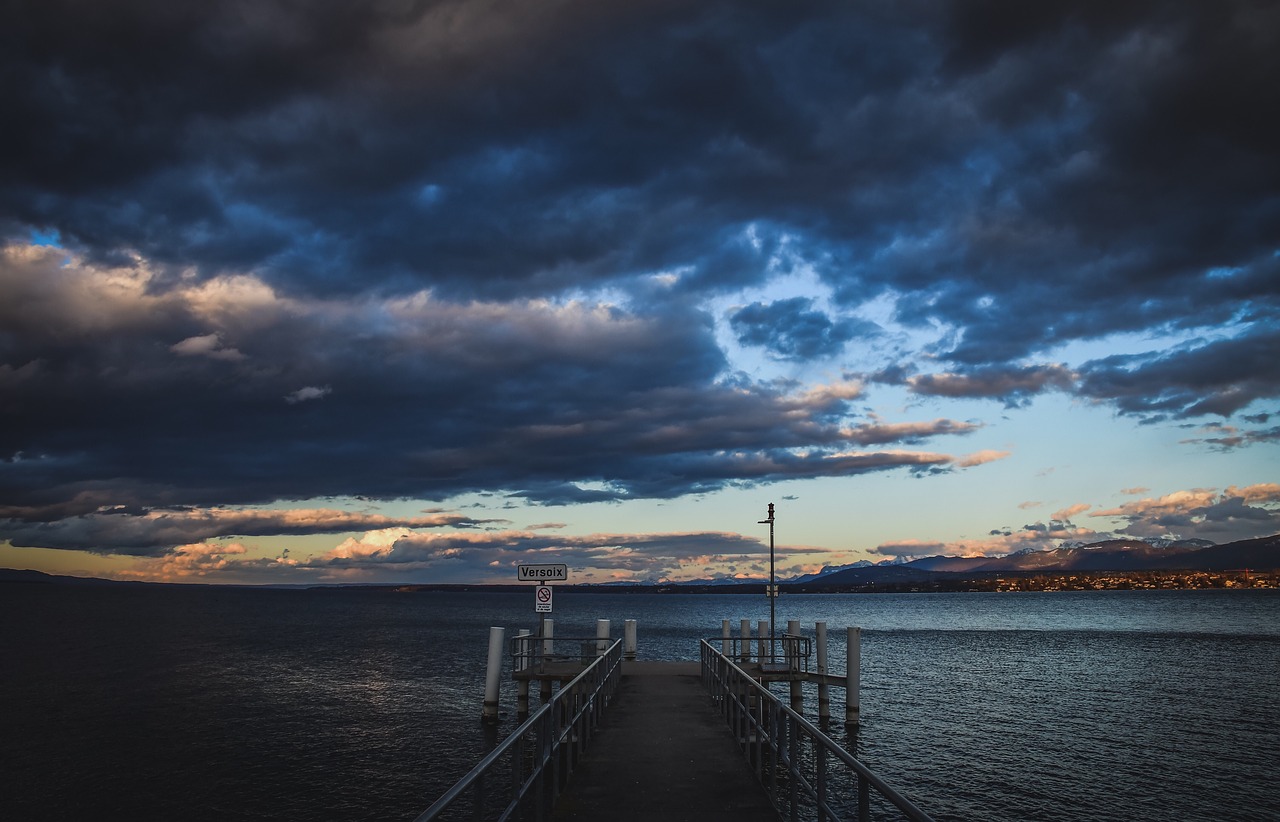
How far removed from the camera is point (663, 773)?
11.5 metres

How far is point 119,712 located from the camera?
33531 mm

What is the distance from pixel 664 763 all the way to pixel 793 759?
2639 millimetres

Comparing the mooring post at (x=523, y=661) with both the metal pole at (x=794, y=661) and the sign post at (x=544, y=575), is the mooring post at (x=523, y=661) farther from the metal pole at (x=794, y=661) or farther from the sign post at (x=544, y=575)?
the metal pole at (x=794, y=661)

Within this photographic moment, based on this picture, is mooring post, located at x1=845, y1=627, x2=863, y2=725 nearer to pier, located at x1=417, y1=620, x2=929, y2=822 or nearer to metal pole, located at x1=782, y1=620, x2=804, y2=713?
metal pole, located at x1=782, y1=620, x2=804, y2=713

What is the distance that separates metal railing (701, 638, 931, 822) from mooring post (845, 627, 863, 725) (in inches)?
74.8

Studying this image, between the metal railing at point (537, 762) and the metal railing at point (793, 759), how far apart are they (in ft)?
8.22

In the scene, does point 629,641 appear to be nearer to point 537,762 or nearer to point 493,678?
point 493,678

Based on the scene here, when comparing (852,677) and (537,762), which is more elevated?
(537,762)

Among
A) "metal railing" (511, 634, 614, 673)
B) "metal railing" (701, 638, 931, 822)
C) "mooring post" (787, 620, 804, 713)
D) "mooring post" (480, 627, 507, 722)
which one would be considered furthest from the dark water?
"metal railing" (511, 634, 614, 673)

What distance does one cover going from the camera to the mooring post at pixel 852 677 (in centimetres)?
2762

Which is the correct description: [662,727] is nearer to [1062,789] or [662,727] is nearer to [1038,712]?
[1062,789]

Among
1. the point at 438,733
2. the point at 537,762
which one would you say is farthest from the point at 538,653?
the point at 537,762

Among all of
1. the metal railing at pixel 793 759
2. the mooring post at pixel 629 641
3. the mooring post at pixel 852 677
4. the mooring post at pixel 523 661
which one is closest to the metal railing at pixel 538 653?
the mooring post at pixel 523 661

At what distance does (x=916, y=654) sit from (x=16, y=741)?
175 ft
